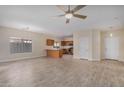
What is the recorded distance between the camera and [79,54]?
909cm

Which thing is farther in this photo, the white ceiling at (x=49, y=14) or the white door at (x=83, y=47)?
the white door at (x=83, y=47)

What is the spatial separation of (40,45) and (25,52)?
6.39 ft

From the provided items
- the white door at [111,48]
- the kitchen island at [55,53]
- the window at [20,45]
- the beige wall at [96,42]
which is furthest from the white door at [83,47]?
the window at [20,45]

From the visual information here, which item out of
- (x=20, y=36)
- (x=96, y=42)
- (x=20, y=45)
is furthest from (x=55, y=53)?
(x=96, y=42)

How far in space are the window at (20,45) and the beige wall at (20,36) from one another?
10.8 inches

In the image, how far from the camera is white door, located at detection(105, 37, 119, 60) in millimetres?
8414

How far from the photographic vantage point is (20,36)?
852 centimetres

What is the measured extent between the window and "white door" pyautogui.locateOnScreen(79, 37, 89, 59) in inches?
175

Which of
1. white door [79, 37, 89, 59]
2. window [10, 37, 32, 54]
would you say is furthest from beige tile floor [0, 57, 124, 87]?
white door [79, 37, 89, 59]

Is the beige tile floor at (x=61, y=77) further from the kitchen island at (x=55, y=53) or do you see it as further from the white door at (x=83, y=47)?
the kitchen island at (x=55, y=53)

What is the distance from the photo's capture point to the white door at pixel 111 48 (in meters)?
8.41

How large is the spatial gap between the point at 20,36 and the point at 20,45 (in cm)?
74
